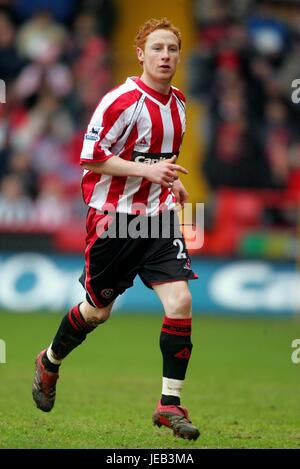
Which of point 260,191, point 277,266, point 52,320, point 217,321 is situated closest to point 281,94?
point 260,191

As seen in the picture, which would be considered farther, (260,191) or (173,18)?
(173,18)

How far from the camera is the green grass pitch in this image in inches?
240

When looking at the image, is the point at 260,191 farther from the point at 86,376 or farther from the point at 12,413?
the point at 12,413

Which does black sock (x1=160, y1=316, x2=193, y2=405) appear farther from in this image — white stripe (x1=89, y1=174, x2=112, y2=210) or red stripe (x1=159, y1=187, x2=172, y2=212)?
white stripe (x1=89, y1=174, x2=112, y2=210)

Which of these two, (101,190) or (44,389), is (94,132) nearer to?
(101,190)

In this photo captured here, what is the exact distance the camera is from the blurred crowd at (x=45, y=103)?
47.6ft

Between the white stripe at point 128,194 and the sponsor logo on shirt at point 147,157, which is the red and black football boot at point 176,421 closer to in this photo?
the white stripe at point 128,194

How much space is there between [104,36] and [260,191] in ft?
12.1

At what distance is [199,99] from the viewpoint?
1542 centimetres

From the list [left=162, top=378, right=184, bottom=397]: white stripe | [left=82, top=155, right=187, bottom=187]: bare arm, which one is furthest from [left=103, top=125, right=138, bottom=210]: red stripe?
[left=162, top=378, right=184, bottom=397]: white stripe

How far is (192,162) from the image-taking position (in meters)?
15.7

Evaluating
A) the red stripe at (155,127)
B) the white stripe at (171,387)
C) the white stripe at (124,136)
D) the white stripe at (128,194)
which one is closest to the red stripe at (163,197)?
the white stripe at (128,194)

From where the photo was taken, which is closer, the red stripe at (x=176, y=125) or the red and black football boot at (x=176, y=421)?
the red and black football boot at (x=176, y=421)

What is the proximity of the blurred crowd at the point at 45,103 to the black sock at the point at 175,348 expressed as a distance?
810 centimetres
